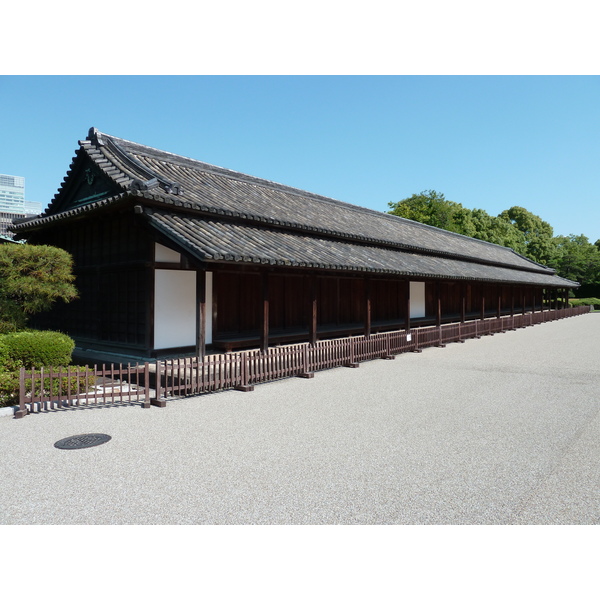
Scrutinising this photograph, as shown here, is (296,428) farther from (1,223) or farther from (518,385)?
(1,223)

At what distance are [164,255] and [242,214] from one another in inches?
105

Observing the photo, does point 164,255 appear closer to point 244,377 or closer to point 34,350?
point 34,350

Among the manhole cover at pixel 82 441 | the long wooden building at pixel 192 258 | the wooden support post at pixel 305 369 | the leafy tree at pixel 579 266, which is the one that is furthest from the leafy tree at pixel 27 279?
the leafy tree at pixel 579 266

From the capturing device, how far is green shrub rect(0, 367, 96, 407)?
27.1ft

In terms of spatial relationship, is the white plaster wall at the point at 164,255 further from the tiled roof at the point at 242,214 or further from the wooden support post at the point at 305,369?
the wooden support post at the point at 305,369

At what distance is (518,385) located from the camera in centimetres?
1097

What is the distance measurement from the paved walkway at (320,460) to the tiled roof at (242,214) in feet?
13.3

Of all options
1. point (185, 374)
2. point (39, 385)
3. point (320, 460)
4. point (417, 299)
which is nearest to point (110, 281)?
point (39, 385)

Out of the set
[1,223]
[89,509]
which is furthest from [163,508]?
[1,223]

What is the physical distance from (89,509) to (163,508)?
0.73 metres

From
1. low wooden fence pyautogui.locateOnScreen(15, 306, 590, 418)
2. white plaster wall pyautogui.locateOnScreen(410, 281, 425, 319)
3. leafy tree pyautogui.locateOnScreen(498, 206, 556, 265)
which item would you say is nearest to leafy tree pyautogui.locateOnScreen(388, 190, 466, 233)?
leafy tree pyautogui.locateOnScreen(498, 206, 556, 265)

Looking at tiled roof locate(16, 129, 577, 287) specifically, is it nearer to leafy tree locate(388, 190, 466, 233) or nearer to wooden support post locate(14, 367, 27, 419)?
wooden support post locate(14, 367, 27, 419)

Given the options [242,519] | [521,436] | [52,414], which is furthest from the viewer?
[52,414]

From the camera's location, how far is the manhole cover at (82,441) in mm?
6305
